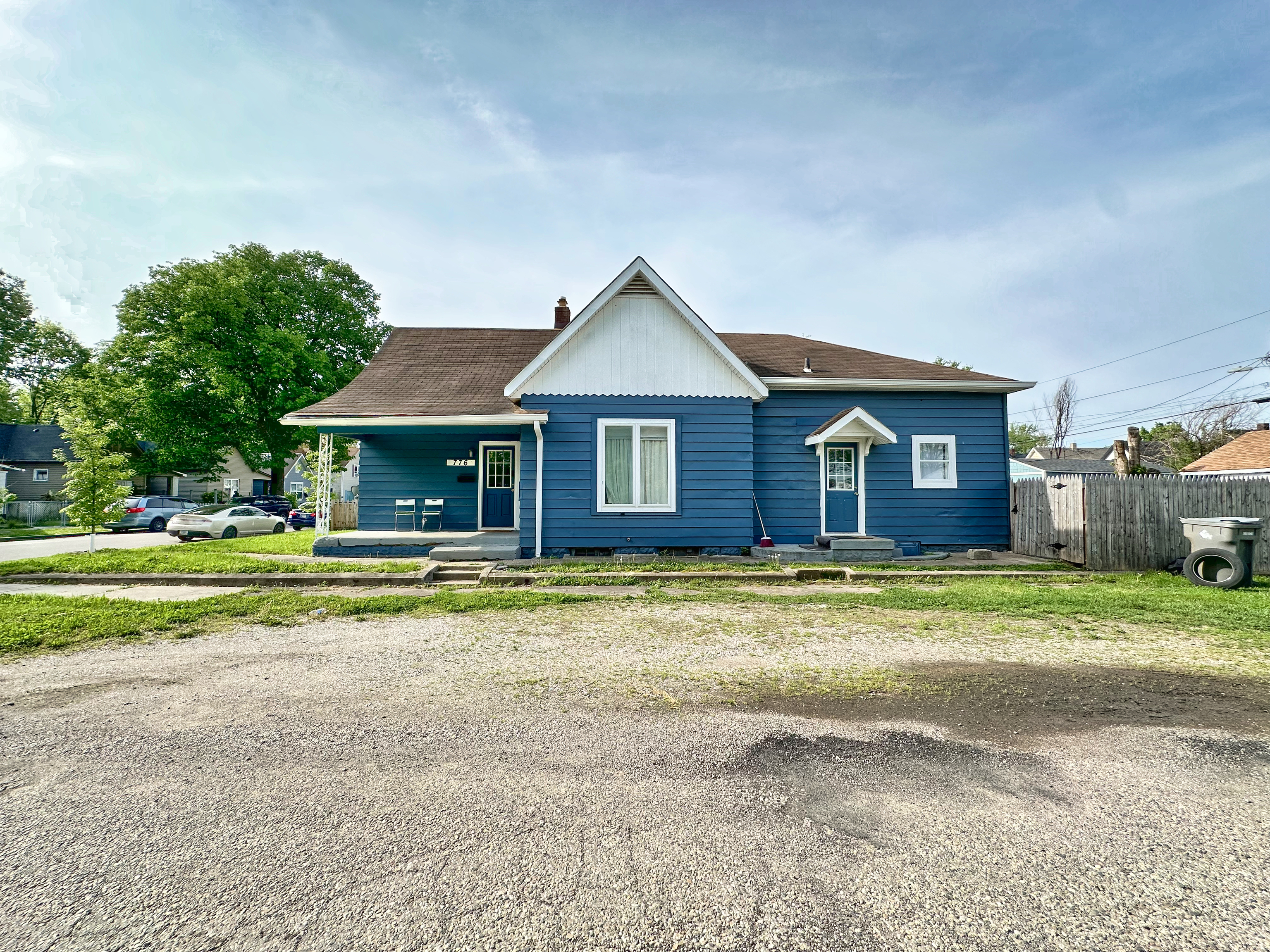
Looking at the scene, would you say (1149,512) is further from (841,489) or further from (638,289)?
(638,289)

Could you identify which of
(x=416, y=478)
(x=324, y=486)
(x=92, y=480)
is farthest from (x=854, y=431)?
(x=92, y=480)

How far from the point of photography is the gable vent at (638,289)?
12.0 metres

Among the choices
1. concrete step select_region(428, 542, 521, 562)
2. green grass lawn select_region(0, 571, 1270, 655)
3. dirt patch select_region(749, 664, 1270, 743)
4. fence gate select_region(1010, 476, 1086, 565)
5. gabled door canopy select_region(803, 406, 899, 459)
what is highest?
gabled door canopy select_region(803, 406, 899, 459)

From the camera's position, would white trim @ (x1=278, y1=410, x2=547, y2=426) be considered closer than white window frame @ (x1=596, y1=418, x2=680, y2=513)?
No

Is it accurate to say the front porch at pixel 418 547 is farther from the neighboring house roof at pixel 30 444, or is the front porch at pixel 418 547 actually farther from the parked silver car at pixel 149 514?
the neighboring house roof at pixel 30 444

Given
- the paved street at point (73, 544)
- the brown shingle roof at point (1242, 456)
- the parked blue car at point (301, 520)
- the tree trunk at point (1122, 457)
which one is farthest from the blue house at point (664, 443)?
the tree trunk at point (1122, 457)

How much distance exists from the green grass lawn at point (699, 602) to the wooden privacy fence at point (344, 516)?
29.0ft

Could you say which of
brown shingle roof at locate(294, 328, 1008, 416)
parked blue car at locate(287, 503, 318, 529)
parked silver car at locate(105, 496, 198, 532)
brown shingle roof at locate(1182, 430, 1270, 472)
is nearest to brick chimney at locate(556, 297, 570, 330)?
brown shingle roof at locate(294, 328, 1008, 416)

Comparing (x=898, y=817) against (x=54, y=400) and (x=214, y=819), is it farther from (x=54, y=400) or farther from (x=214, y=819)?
(x=54, y=400)

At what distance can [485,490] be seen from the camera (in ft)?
51.7

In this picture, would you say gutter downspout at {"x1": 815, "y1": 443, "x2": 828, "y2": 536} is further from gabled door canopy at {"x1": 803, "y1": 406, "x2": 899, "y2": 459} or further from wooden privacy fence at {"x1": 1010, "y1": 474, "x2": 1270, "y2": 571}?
wooden privacy fence at {"x1": 1010, "y1": 474, "x2": 1270, "y2": 571}

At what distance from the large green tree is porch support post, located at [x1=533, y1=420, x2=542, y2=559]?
24939 millimetres

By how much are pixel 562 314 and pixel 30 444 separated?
4602cm

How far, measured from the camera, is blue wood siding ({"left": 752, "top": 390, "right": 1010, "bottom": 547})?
13352mm
